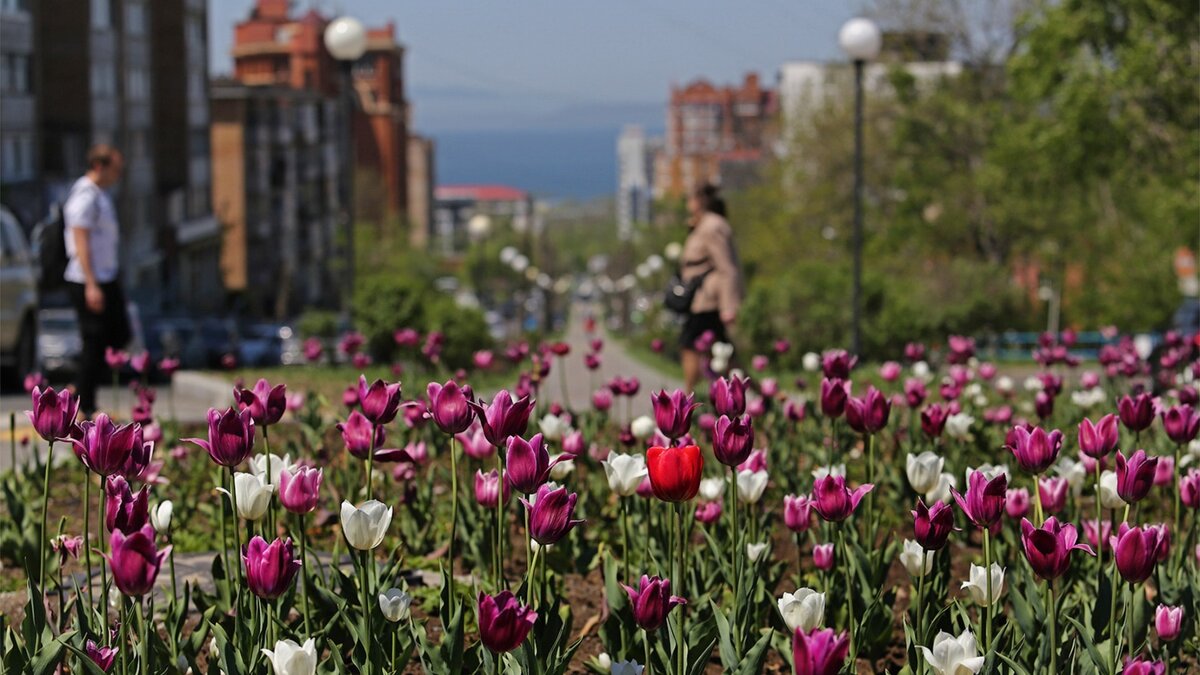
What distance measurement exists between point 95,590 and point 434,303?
62.5 feet

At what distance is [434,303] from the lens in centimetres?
2411

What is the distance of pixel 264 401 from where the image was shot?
4.20 meters

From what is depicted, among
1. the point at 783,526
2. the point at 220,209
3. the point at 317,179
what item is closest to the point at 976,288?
the point at 783,526

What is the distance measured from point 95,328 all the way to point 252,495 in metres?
6.28

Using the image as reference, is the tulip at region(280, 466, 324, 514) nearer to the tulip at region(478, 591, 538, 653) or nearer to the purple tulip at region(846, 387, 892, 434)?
the tulip at region(478, 591, 538, 653)

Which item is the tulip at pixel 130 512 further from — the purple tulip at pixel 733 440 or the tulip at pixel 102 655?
the purple tulip at pixel 733 440

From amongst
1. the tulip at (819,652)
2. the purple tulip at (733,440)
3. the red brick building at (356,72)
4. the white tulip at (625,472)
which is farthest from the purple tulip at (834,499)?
the red brick building at (356,72)

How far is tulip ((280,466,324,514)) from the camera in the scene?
3699 mm

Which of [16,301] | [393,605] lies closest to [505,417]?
[393,605]

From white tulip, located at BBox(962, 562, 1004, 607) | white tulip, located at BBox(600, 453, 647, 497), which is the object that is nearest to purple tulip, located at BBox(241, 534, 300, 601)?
white tulip, located at BBox(600, 453, 647, 497)

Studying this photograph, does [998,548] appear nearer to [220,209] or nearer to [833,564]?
[833,564]

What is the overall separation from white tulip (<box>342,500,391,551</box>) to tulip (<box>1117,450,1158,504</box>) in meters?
1.56

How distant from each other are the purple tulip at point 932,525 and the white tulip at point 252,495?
4.34 ft

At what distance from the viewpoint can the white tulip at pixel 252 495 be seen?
3705 mm
